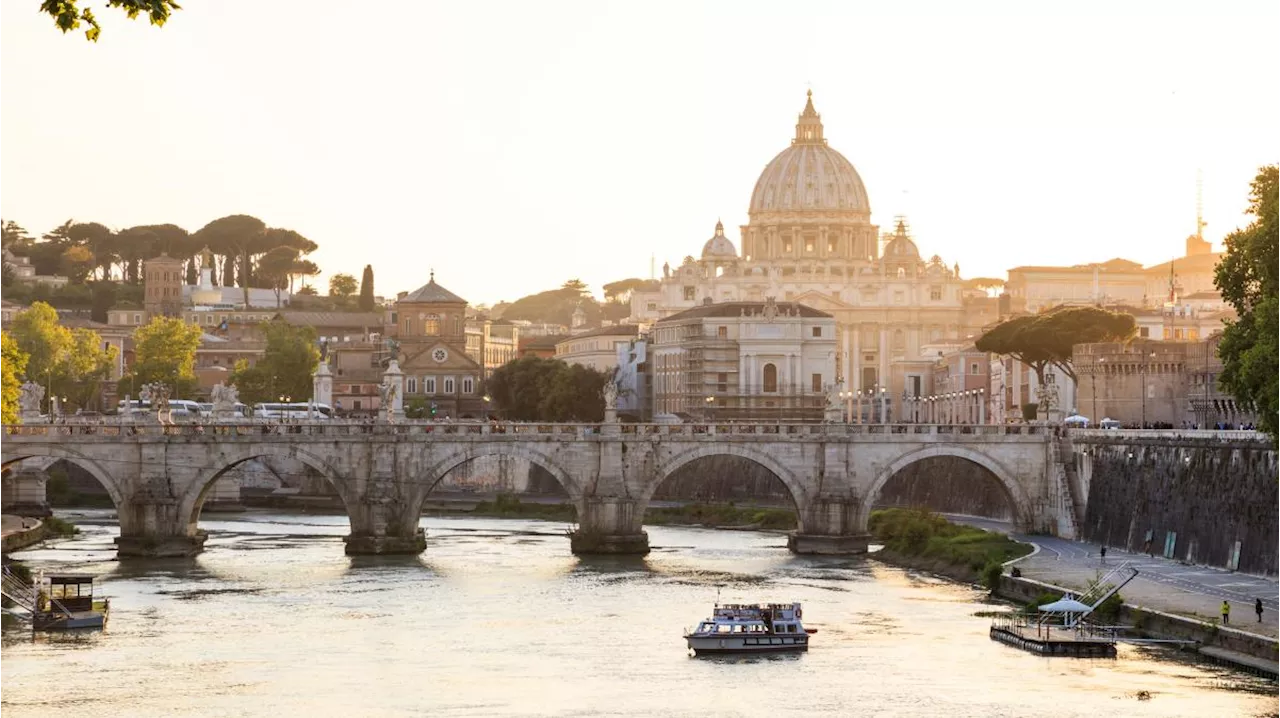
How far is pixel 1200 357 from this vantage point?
9275 centimetres

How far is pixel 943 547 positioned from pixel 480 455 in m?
14.8

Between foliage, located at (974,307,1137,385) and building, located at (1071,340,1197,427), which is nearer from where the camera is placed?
building, located at (1071,340,1197,427)

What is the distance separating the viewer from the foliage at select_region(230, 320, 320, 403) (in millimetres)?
141750

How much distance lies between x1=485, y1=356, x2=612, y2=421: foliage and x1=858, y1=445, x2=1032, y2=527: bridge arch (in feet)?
187

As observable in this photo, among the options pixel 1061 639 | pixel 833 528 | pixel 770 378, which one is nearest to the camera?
pixel 1061 639

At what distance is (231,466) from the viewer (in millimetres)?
78938

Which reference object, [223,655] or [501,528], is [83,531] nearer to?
[501,528]

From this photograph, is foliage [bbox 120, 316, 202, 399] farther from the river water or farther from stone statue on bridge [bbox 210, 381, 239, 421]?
the river water

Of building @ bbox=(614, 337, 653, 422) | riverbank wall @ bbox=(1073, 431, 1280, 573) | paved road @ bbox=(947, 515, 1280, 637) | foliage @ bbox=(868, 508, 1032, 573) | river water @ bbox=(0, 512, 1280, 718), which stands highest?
building @ bbox=(614, 337, 653, 422)

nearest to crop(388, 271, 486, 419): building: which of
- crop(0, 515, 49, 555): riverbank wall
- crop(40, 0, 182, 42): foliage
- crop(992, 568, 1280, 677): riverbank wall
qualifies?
crop(0, 515, 49, 555): riverbank wall

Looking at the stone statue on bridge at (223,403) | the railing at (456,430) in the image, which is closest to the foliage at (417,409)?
the stone statue on bridge at (223,403)

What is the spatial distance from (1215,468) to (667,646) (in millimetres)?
18051

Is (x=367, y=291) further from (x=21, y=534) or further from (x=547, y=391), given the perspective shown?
(x=21, y=534)

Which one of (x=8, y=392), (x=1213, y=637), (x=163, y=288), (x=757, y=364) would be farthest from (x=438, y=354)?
(x=1213, y=637)
